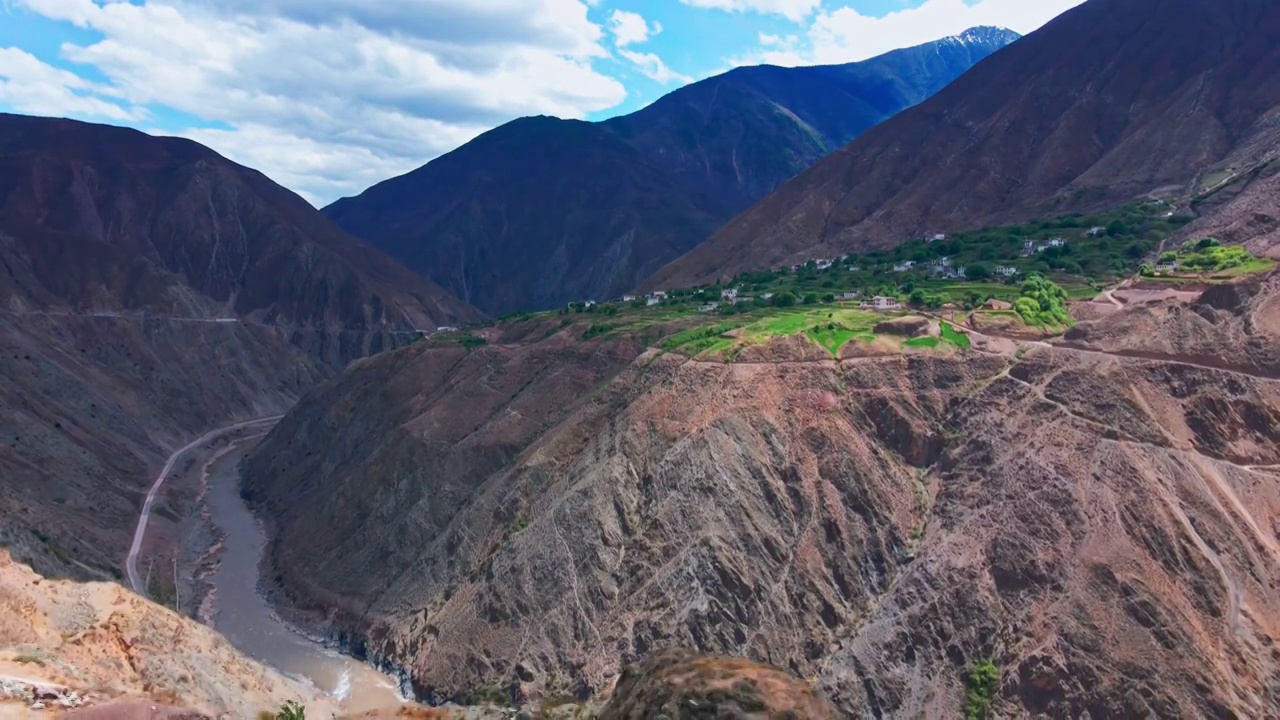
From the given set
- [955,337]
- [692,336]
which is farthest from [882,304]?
[692,336]

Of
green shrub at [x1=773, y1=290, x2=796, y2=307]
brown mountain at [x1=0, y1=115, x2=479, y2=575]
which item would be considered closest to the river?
brown mountain at [x1=0, y1=115, x2=479, y2=575]

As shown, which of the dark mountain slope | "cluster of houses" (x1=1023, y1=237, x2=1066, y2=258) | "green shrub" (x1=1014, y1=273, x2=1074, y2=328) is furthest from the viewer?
the dark mountain slope

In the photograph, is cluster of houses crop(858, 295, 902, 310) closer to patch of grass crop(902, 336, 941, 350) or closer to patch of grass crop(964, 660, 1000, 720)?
patch of grass crop(902, 336, 941, 350)

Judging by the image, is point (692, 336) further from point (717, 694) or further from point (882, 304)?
point (717, 694)

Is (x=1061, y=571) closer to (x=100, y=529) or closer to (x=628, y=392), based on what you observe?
(x=628, y=392)

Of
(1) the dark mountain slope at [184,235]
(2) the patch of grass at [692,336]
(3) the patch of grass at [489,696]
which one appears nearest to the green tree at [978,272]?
(2) the patch of grass at [692,336]

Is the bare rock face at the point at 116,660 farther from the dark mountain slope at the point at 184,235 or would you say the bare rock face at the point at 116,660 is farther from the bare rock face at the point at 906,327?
the dark mountain slope at the point at 184,235

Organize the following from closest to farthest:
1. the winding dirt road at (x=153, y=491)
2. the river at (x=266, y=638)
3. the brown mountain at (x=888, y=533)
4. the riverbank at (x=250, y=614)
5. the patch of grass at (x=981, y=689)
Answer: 1. the patch of grass at (x=981, y=689)
2. the brown mountain at (x=888, y=533)
3. the river at (x=266, y=638)
4. the riverbank at (x=250, y=614)
5. the winding dirt road at (x=153, y=491)
